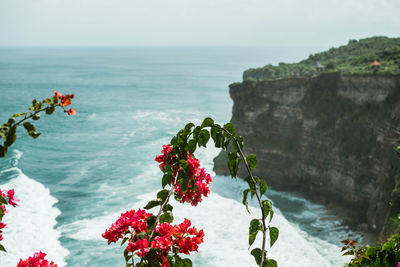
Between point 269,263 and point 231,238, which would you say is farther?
point 231,238

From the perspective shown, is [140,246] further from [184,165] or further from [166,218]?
[184,165]

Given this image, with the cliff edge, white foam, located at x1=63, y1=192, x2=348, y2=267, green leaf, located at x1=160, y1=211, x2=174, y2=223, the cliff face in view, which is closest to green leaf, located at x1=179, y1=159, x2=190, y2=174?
green leaf, located at x1=160, y1=211, x2=174, y2=223

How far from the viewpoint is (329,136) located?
33250 millimetres

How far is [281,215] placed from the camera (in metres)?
30.0

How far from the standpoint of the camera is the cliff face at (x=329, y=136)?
27.5 meters

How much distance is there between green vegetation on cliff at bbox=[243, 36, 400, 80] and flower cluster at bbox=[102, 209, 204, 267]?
29948mm

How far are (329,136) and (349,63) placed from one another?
11.7 meters

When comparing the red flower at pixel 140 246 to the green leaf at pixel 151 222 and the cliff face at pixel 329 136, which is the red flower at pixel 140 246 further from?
the cliff face at pixel 329 136

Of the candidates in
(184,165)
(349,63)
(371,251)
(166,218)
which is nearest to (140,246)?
(166,218)

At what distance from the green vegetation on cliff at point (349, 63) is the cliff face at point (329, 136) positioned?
1.98m

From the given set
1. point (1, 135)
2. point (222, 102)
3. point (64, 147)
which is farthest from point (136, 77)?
point (1, 135)

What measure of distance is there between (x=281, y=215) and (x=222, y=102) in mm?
52088

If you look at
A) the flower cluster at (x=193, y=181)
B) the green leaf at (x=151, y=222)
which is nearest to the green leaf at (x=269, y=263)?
the flower cluster at (x=193, y=181)

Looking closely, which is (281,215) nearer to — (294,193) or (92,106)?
(294,193)
